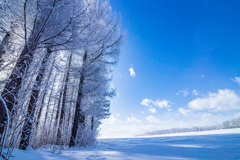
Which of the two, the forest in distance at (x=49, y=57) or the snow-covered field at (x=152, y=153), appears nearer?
the snow-covered field at (x=152, y=153)

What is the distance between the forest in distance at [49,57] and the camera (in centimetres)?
204

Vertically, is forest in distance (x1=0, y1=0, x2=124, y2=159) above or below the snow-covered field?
above

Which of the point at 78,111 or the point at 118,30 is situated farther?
the point at 118,30

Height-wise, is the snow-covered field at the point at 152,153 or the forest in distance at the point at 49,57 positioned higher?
the forest in distance at the point at 49,57

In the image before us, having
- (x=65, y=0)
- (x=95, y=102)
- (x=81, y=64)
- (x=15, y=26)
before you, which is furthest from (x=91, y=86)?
(x=65, y=0)

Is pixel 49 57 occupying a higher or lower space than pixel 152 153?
higher

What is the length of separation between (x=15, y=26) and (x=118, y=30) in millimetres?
3687

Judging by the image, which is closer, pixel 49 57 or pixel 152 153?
pixel 152 153

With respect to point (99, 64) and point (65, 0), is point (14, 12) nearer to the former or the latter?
point (65, 0)

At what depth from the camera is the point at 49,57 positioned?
337cm

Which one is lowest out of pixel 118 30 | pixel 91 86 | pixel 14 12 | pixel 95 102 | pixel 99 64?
pixel 95 102

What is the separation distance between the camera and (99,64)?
5.71m

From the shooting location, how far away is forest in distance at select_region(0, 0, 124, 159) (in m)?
2.04

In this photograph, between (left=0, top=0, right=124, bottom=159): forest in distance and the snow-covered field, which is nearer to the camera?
the snow-covered field
